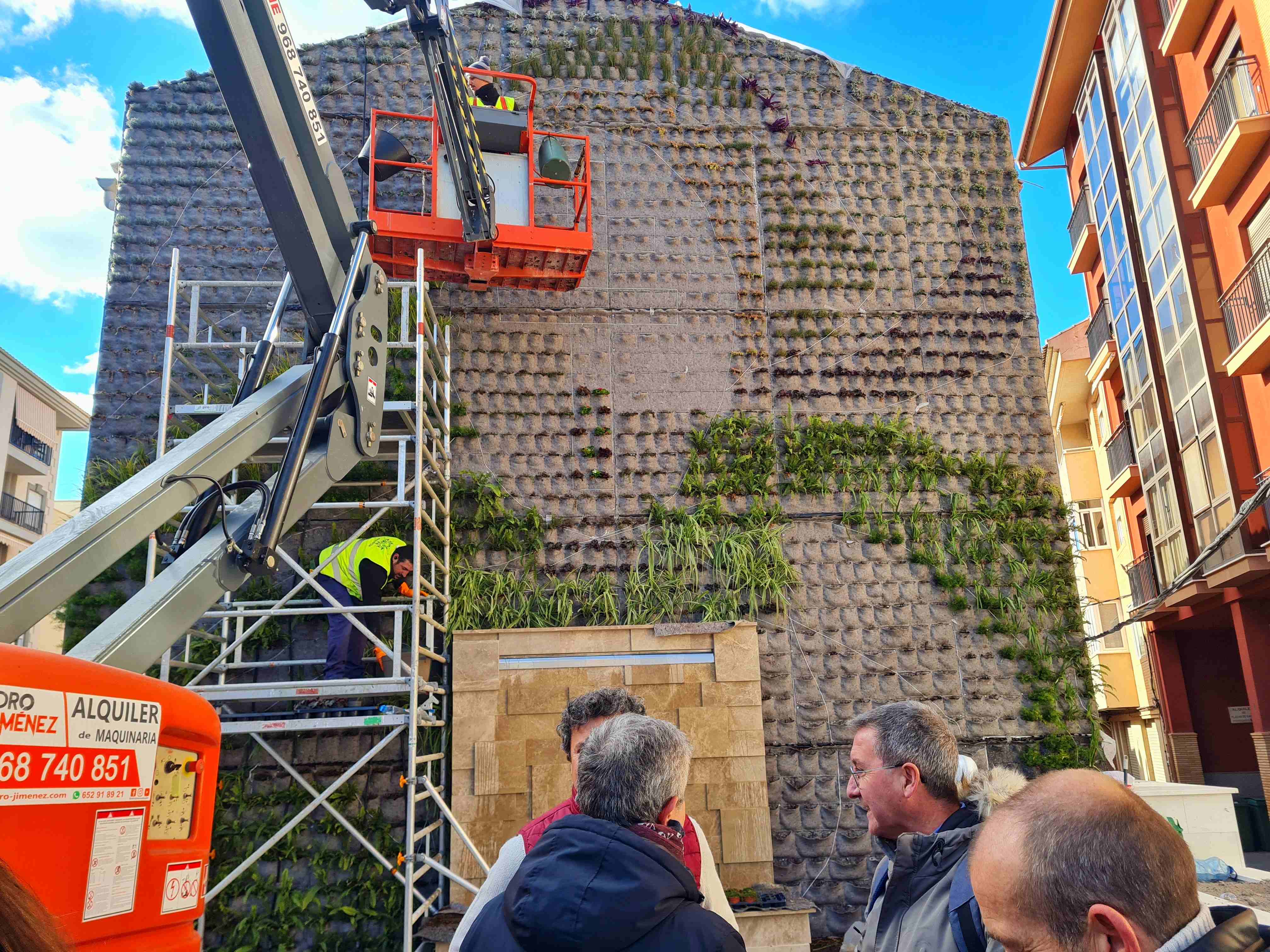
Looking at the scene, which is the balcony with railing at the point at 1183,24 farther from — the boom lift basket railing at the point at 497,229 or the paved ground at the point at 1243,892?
the paved ground at the point at 1243,892

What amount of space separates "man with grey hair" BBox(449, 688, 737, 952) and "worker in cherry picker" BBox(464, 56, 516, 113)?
5787 mm

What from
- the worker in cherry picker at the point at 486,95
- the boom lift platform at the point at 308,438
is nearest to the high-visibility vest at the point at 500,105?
the worker in cherry picker at the point at 486,95

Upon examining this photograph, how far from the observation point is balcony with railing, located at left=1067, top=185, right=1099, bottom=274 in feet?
62.8

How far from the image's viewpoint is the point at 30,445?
31562mm

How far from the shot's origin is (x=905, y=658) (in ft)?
25.7

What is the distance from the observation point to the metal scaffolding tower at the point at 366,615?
20.1 feet

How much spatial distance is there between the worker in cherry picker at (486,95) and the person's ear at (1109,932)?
752 centimetres

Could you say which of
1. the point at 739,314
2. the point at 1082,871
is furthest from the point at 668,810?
the point at 739,314

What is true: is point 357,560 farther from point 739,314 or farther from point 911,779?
point 911,779

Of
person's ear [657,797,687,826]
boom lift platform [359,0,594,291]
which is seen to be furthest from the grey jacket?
boom lift platform [359,0,594,291]

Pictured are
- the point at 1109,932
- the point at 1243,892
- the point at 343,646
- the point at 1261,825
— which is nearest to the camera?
the point at 1109,932

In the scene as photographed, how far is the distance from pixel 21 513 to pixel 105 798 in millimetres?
33534

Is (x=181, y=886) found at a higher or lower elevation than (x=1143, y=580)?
lower

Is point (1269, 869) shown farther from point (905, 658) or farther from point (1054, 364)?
point (1054, 364)
